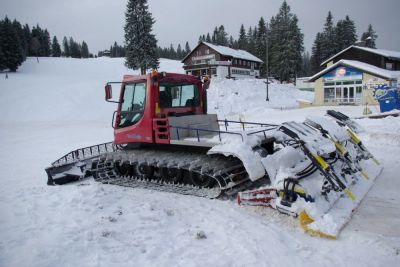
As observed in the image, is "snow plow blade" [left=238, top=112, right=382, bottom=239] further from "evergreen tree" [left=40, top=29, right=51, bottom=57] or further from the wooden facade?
"evergreen tree" [left=40, top=29, right=51, bottom=57]

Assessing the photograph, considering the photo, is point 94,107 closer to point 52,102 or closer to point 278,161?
point 52,102

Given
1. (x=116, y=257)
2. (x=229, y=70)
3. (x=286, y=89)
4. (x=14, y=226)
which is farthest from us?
(x=229, y=70)

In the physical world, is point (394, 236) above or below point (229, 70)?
below

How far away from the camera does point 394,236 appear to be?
4.65 m

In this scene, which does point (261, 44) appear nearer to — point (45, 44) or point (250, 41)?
point (250, 41)

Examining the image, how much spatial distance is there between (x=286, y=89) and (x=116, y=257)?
165 feet

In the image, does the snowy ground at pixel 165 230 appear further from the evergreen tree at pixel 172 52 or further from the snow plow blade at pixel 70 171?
the evergreen tree at pixel 172 52

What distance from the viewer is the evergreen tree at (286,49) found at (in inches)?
2301

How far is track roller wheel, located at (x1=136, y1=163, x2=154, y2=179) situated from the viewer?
7.91 m

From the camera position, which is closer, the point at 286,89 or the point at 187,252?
the point at 187,252

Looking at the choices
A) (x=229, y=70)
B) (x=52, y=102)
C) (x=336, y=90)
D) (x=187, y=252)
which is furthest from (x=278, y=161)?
(x=229, y=70)

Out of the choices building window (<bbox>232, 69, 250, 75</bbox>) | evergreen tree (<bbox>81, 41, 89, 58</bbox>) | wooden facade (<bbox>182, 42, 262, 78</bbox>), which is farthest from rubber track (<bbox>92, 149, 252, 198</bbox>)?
evergreen tree (<bbox>81, 41, 89, 58</bbox>)

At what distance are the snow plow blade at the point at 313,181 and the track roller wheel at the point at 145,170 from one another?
8.98 ft

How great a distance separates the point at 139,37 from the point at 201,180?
36.5m
